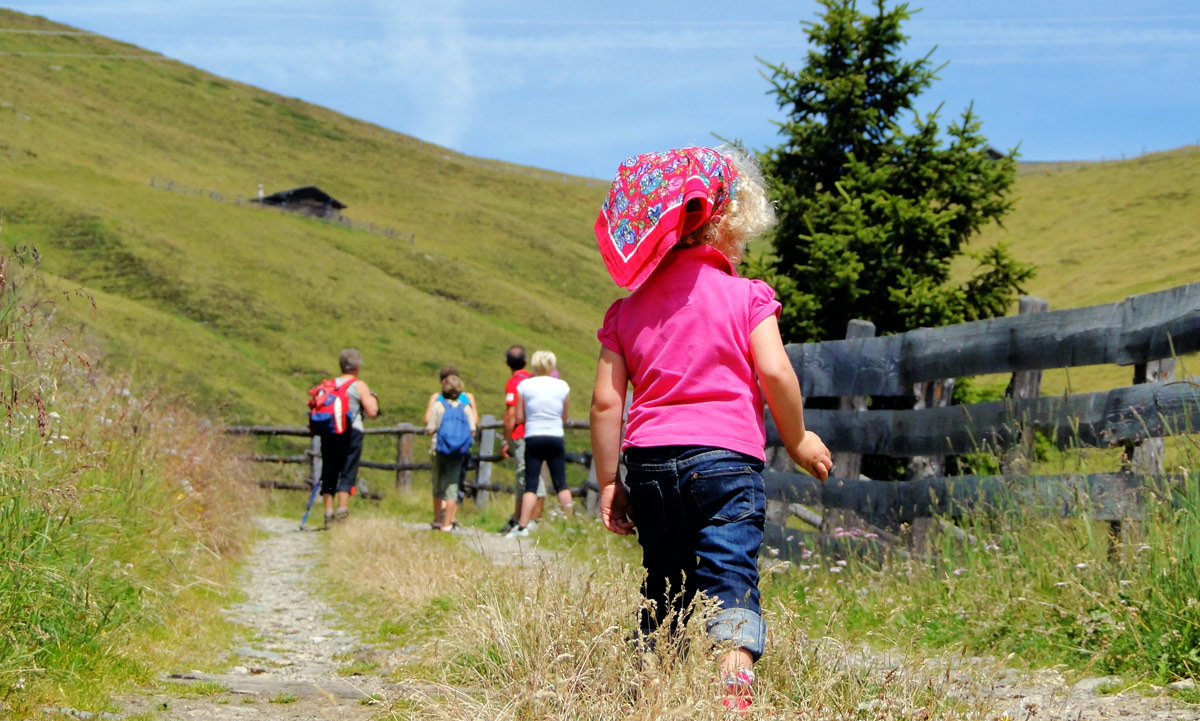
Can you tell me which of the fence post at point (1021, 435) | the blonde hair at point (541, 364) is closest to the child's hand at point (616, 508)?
the fence post at point (1021, 435)

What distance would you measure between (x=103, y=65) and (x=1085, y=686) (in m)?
105

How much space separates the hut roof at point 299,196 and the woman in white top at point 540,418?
68.3 meters

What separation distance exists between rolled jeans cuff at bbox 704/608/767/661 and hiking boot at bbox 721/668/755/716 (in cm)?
7

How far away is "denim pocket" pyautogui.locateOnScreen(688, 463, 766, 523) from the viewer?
2.95 m

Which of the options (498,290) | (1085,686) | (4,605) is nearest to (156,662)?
(4,605)

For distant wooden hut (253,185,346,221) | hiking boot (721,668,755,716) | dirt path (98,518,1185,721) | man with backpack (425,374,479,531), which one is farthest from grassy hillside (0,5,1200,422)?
hiking boot (721,668,755,716)

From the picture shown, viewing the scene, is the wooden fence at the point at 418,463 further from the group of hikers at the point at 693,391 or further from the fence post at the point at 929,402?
the group of hikers at the point at 693,391

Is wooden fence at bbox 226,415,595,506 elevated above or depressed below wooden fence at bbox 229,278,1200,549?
below

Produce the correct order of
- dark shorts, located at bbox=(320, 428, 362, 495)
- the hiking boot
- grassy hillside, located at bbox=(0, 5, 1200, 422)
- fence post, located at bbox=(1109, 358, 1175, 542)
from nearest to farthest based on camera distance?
1. the hiking boot
2. fence post, located at bbox=(1109, 358, 1175, 542)
3. dark shorts, located at bbox=(320, 428, 362, 495)
4. grassy hillside, located at bbox=(0, 5, 1200, 422)

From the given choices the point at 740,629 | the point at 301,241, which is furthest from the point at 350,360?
the point at 301,241

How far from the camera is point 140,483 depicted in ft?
19.4

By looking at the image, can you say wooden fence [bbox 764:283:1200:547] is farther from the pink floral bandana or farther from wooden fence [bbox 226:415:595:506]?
wooden fence [bbox 226:415:595:506]

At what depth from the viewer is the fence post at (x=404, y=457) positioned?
1744 cm

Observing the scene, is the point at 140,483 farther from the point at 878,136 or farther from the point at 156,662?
the point at 878,136
